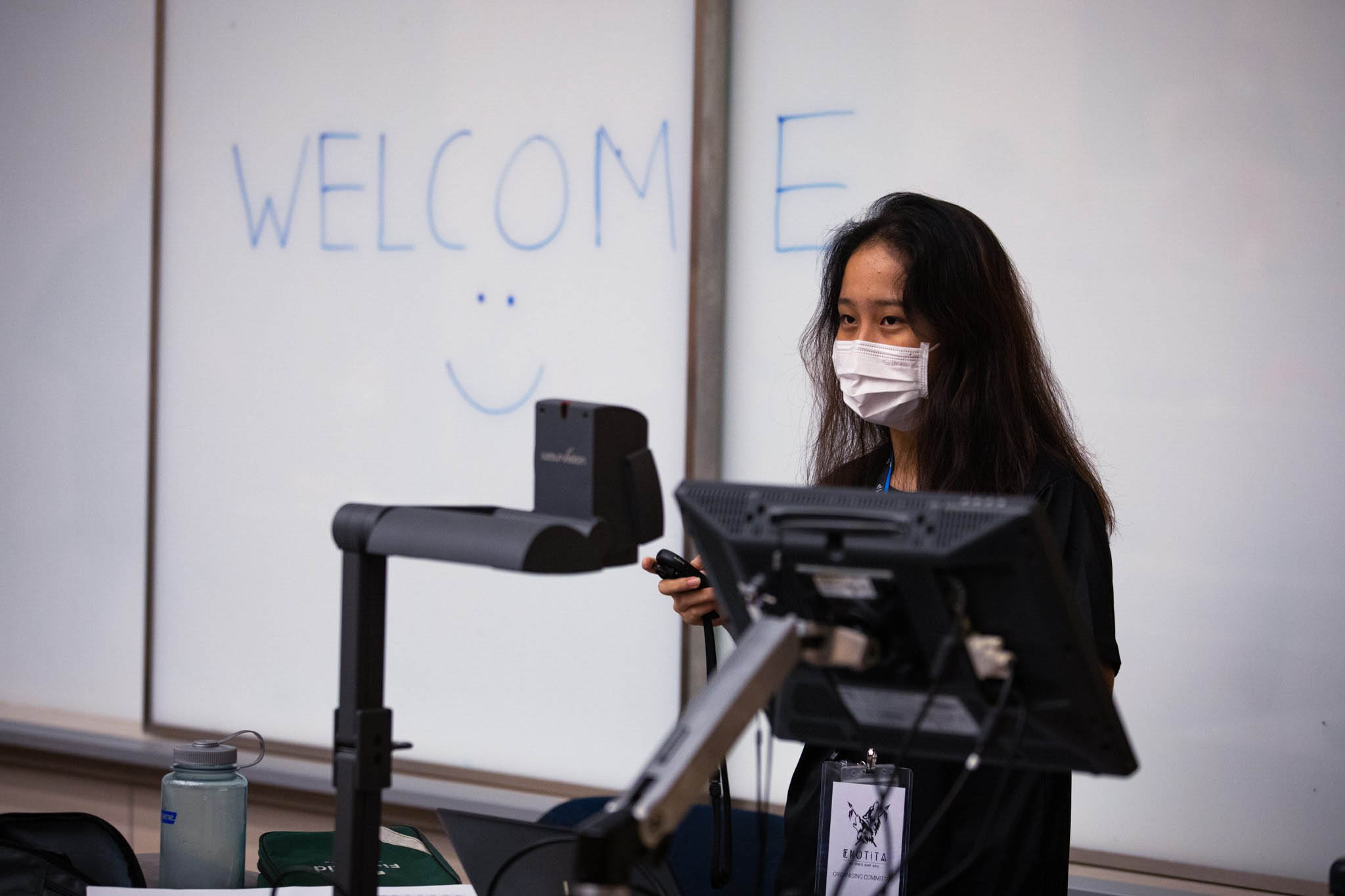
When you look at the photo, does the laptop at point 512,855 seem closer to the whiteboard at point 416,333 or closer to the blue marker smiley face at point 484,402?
the whiteboard at point 416,333

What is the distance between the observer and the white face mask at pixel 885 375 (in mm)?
1516

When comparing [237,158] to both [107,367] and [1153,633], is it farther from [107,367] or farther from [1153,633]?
[1153,633]

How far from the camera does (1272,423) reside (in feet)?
6.50

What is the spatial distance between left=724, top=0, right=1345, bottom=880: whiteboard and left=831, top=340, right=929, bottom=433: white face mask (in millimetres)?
691

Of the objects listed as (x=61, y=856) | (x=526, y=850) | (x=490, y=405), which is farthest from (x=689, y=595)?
(x=490, y=405)

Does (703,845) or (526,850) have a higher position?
(526,850)

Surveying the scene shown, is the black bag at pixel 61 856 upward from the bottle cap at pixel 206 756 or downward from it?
downward

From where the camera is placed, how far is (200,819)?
141 centimetres

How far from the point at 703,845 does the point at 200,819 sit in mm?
854

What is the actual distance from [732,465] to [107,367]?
1.65m

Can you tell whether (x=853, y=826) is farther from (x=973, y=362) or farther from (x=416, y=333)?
(x=416, y=333)

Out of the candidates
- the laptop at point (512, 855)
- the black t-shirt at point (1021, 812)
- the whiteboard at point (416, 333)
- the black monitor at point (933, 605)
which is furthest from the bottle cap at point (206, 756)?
the whiteboard at point (416, 333)

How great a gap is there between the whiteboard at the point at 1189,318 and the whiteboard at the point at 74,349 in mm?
1841

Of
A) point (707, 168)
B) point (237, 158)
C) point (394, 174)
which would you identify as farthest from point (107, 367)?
point (707, 168)
